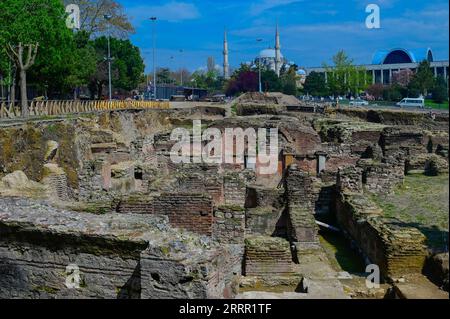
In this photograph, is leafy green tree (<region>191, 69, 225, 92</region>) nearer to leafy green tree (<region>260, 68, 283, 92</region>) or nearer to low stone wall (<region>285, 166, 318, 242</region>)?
leafy green tree (<region>260, 68, 283, 92</region>)

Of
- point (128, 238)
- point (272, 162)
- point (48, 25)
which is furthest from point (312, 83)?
point (128, 238)

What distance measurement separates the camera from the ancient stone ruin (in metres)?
6.13

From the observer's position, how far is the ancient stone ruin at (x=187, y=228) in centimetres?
613

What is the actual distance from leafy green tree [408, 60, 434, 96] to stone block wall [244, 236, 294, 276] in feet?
174

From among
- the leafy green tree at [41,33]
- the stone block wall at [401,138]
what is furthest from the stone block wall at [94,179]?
the stone block wall at [401,138]

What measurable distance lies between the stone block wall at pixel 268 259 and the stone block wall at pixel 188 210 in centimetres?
85

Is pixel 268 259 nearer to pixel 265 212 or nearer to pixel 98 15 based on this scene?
pixel 265 212

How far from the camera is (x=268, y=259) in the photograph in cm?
890

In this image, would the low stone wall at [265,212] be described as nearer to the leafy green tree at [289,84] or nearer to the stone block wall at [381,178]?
the stone block wall at [381,178]

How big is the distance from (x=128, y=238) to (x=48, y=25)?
23.9 m

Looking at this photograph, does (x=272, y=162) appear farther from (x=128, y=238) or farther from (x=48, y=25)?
(x=48, y=25)

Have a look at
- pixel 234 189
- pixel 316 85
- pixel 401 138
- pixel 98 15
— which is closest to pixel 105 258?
pixel 234 189

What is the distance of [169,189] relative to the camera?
461 inches

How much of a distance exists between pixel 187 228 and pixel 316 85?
7256cm
